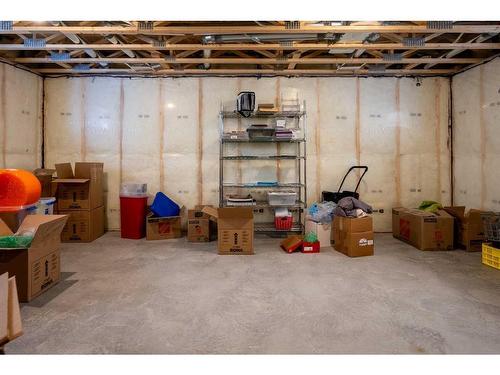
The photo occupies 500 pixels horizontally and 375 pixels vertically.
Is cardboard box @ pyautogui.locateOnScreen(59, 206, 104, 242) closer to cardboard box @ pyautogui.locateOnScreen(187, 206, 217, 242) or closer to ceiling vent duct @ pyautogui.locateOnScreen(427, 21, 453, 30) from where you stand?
cardboard box @ pyautogui.locateOnScreen(187, 206, 217, 242)

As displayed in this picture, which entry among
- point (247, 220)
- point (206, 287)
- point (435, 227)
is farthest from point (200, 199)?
point (435, 227)

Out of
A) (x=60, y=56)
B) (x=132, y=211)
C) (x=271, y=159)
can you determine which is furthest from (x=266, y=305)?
(x=60, y=56)

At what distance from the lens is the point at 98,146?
18.3 ft

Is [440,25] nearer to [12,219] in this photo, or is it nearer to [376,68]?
[376,68]

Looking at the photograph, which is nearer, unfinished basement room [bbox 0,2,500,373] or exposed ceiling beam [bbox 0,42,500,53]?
unfinished basement room [bbox 0,2,500,373]

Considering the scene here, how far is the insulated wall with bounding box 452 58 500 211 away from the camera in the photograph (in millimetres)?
4633

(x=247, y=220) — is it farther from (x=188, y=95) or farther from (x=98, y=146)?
(x=98, y=146)

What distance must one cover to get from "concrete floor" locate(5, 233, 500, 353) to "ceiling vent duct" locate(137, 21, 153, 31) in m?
2.67

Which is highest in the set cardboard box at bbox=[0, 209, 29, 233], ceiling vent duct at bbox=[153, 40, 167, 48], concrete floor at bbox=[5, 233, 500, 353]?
ceiling vent duct at bbox=[153, 40, 167, 48]

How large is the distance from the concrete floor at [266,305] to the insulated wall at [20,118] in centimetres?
215

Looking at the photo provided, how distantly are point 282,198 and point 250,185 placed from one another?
1.98ft

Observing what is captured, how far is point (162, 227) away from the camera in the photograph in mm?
5047

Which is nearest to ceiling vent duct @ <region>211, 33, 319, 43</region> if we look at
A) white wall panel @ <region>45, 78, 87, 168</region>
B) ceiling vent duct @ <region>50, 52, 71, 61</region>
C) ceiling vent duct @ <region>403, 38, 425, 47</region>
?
ceiling vent duct @ <region>403, 38, 425, 47</region>
